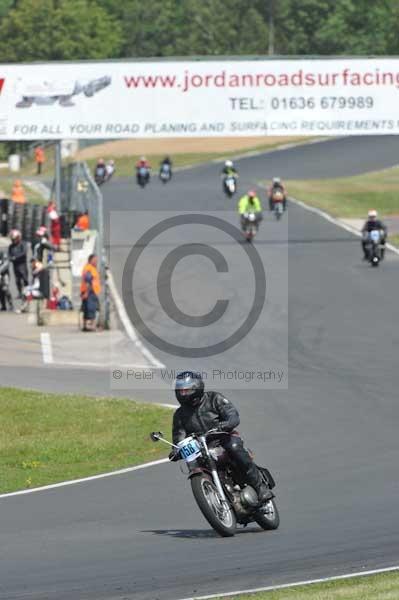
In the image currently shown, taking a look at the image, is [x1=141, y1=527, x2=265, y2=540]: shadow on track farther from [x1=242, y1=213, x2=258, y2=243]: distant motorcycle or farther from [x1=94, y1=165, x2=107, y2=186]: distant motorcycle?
[x1=94, y1=165, x2=107, y2=186]: distant motorcycle

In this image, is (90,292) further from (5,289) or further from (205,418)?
(205,418)

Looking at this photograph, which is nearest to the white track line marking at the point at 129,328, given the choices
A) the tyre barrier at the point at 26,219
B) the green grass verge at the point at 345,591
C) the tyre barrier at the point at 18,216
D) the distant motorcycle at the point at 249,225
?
the tyre barrier at the point at 26,219

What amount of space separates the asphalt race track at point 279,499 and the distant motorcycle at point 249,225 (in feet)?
25.9

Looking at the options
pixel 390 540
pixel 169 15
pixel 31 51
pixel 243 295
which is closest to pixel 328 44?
pixel 169 15

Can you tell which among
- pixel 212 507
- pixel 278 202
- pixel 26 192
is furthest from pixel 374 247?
pixel 26 192

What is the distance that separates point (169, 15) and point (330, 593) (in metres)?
109

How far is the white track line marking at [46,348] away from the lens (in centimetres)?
2752

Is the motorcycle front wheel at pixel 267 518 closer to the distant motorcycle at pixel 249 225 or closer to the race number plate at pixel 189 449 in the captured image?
the race number plate at pixel 189 449

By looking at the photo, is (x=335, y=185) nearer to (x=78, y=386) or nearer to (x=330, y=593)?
(x=78, y=386)

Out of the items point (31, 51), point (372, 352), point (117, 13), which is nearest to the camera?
point (372, 352)

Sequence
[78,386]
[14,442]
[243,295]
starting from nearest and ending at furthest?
[14,442]
[78,386]
[243,295]

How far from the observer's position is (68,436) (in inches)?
781

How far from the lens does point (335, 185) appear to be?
207 ft

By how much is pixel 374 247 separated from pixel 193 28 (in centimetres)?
7930
